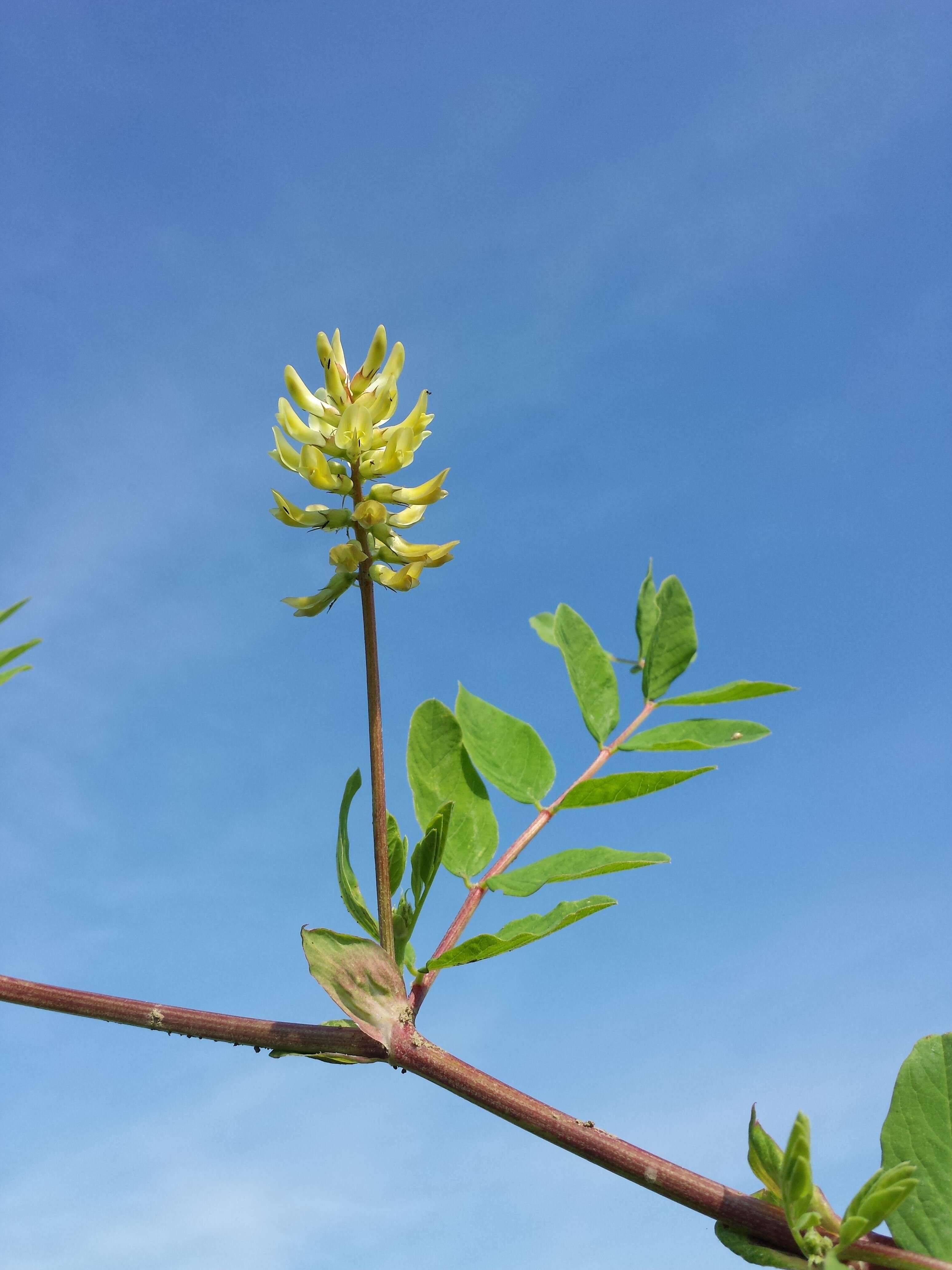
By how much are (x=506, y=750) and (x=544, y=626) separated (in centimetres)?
75

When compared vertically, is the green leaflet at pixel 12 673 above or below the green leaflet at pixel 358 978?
above

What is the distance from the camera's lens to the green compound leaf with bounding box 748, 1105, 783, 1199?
1491 mm

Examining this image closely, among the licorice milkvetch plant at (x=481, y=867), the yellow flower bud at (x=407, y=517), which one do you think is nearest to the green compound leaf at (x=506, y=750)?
the licorice milkvetch plant at (x=481, y=867)

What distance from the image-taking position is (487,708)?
2.43m

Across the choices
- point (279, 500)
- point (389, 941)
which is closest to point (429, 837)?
point (389, 941)

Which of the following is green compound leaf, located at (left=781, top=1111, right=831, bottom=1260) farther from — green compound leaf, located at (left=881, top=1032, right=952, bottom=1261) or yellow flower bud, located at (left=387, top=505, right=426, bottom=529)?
yellow flower bud, located at (left=387, top=505, right=426, bottom=529)

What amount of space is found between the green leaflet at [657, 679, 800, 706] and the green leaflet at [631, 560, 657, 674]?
0.14m

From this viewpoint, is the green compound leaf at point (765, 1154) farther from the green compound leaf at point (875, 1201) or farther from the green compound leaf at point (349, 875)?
the green compound leaf at point (349, 875)

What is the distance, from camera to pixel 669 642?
2523 millimetres

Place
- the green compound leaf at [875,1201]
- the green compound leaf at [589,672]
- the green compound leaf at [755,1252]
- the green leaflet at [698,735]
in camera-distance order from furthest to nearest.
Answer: the green compound leaf at [589,672]
the green leaflet at [698,735]
the green compound leaf at [755,1252]
the green compound leaf at [875,1201]

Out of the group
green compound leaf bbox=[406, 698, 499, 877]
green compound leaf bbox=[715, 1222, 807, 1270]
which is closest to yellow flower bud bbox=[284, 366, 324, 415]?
green compound leaf bbox=[406, 698, 499, 877]

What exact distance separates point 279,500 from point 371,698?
0.45 m

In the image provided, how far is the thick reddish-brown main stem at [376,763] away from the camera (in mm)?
1857

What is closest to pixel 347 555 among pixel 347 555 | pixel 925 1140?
pixel 347 555
